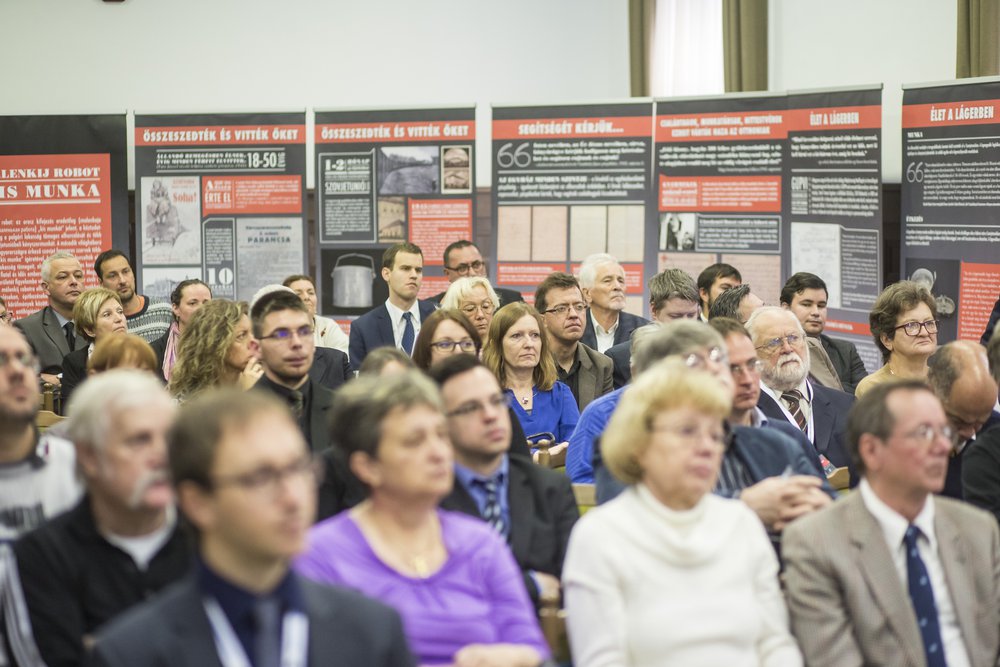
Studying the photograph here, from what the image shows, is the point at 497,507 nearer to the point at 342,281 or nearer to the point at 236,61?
the point at 342,281

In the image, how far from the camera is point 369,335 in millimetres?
7289

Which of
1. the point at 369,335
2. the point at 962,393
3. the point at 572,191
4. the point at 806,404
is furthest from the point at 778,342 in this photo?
the point at 572,191

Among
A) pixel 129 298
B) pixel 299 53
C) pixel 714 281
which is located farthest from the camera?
pixel 299 53

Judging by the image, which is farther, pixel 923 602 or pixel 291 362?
pixel 291 362

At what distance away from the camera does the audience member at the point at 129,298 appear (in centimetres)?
811

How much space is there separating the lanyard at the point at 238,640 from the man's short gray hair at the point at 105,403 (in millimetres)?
721

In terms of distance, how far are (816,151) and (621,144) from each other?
4.80 feet

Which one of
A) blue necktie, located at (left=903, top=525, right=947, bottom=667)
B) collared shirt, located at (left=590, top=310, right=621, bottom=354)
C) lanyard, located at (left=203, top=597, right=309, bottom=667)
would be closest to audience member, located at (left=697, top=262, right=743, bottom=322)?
collared shirt, located at (left=590, top=310, right=621, bottom=354)

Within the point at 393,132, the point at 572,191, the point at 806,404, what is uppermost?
the point at 393,132

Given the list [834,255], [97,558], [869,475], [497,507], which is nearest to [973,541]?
[869,475]

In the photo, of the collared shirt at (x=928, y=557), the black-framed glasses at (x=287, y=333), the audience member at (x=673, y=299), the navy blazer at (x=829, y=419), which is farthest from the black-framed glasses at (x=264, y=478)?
the audience member at (x=673, y=299)

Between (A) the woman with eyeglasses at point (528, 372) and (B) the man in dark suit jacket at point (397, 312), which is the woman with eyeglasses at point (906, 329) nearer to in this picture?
(A) the woman with eyeglasses at point (528, 372)

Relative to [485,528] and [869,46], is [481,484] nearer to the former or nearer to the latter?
[485,528]

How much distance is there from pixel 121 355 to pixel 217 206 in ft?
17.7
